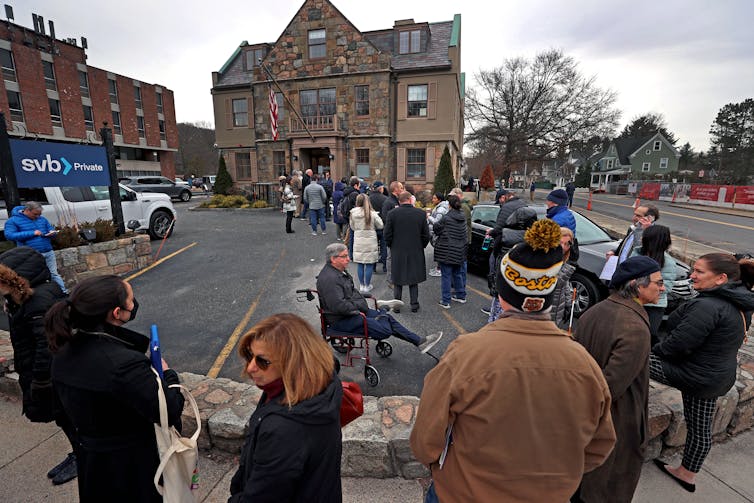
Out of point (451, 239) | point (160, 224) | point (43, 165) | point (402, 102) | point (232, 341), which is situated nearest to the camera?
point (232, 341)

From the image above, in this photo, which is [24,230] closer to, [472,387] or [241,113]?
[472,387]

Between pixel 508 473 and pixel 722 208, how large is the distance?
103ft

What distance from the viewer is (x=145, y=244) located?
8.31 m

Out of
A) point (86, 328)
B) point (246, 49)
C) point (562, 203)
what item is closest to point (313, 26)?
point (246, 49)

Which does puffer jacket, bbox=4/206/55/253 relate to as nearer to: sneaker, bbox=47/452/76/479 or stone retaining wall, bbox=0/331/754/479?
stone retaining wall, bbox=0/331/754/479

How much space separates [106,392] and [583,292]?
588cm

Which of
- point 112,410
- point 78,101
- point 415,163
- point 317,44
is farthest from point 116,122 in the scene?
point 112,410

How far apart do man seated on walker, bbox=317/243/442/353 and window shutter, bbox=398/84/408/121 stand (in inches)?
700

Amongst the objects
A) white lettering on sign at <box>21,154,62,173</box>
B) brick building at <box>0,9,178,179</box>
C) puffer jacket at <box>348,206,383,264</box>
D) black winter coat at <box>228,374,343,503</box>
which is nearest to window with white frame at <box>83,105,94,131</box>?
brick building at <box>0,9,178,179</box>

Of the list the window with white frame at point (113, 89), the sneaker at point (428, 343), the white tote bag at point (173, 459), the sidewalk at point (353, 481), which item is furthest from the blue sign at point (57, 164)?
the window with white frame at point (113, 89)

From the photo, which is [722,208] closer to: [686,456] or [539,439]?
[686,456]

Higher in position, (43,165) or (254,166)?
(254,166)

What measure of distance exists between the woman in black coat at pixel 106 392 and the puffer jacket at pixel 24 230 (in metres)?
5.40

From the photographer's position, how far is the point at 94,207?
29.0ft
